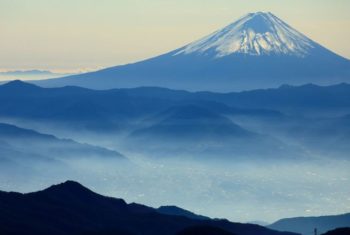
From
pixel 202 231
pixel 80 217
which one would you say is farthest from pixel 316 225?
pixel 202 231

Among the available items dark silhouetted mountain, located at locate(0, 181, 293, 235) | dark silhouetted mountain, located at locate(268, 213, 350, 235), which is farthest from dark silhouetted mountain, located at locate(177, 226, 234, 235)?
dark silhouetted mountain, located at locate(268, 213, 350, 235)

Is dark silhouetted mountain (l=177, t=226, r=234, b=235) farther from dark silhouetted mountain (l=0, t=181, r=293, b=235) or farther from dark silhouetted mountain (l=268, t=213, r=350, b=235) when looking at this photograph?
dark silhouetted mountain (l=268, t=213, r=350, b=235)

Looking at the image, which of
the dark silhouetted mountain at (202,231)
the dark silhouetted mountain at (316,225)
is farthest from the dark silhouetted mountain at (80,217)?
the dark silhouetted mountain at (316,225)

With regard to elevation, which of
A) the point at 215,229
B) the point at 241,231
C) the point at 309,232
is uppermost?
the point at 309,232

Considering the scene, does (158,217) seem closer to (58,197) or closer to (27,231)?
(58,197)

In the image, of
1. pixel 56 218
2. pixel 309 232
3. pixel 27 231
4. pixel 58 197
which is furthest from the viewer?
pixel 309 232

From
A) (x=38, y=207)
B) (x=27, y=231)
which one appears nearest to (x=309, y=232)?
(x=38, y=207)


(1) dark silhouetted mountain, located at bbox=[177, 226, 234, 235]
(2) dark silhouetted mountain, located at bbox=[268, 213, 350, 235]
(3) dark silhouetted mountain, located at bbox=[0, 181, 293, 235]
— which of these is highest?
(2) dark silhouetted mountain, located at bbox=[268, 213, 350, 235]

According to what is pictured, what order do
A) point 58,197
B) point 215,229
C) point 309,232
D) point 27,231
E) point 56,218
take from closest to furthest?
point 215,229 → point 27,231 → point 56,218 → point 58,197 → point 309,232
